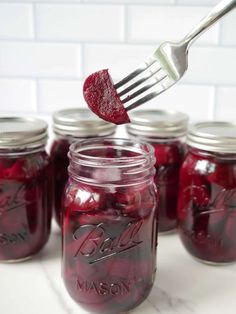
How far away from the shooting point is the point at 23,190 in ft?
2.92

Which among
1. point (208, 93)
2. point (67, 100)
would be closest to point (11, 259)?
point (67, 100)

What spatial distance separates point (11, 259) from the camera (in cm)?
92

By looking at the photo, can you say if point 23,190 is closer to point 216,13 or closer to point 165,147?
point 165,147

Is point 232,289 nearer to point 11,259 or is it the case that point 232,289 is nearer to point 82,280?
point 82,280

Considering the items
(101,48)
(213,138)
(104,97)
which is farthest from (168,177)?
(101,48)

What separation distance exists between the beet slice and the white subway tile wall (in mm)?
462

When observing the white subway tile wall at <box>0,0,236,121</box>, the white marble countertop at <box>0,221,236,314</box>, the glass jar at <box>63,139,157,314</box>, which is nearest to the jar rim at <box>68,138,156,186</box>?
the glass jar at <box>63,139,157,314</box>

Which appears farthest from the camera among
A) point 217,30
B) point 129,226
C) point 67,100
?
point 67,100

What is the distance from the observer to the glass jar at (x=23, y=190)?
0.88 meters

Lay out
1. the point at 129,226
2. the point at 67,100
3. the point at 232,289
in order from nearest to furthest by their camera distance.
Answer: the point at 129,226, the point at 232,289, the point at 67,100

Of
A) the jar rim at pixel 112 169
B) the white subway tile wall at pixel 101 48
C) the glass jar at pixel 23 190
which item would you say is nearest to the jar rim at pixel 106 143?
the jar rim at pixel 112 169

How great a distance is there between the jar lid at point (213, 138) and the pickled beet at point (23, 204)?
0.93 ft

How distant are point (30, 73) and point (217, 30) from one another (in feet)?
1.61

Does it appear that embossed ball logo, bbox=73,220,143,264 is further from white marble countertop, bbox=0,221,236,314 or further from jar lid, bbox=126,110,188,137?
jar lid, bbox=126,110,188,137
